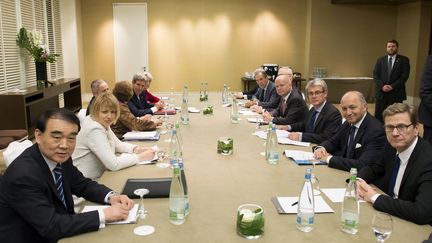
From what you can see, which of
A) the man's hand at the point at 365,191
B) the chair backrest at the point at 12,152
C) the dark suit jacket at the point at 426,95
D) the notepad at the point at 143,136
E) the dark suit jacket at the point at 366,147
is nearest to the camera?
the man's hand at the point at 365,191

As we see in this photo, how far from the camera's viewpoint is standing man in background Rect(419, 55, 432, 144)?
4.34 meters

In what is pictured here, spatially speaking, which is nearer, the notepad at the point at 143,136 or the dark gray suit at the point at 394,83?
the notepad at the point at 143,136

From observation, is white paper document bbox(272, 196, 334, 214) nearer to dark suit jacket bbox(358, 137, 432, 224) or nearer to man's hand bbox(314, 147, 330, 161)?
dark suit jacket bbox(358, 137, 432, 224)

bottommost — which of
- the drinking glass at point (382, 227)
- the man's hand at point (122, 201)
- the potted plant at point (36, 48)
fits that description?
the man's hand at point (122, 201)

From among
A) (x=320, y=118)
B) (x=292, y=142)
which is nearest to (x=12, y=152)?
(x=292, y=142)

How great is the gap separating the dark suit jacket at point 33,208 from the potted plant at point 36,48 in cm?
621

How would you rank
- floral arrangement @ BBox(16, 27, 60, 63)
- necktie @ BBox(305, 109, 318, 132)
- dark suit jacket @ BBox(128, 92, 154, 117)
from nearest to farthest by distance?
1. necktie @ BBox(305, 109, 318, 132)
2. dark suit jacket @ BBox(128, 92, 154, 117)
3. floral arrangement @ BBox(16, 27, 60, 63)

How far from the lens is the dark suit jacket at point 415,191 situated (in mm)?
1880

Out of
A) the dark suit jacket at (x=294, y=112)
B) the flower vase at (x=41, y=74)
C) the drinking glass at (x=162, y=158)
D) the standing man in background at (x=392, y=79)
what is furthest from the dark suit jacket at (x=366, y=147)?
the flower vase at (x=41, y=74)

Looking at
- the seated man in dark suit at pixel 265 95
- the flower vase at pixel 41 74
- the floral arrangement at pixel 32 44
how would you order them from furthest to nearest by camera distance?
the flower vase at pixel 41 74 < the floral arrangement at pixel 32 44 < the seated man in dark suit at pixel 265 95

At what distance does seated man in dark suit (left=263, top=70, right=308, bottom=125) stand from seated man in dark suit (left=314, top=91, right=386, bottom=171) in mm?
1631

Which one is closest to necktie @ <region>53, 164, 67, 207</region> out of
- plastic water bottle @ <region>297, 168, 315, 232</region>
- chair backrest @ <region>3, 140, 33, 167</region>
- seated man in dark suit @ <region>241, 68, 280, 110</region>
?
chair backrest @ <region>3, 140, 33, 167</region>

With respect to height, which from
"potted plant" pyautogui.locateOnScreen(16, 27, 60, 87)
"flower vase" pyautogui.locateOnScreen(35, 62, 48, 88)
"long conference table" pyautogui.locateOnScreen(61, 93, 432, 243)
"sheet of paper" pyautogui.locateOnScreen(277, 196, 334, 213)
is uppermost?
"potted plant" pyautogui.locateOnScreen(16, 27, 60, 87)

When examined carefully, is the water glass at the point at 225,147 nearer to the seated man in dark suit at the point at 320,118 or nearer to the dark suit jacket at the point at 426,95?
the seated man in dark suit at the point at 320,118
